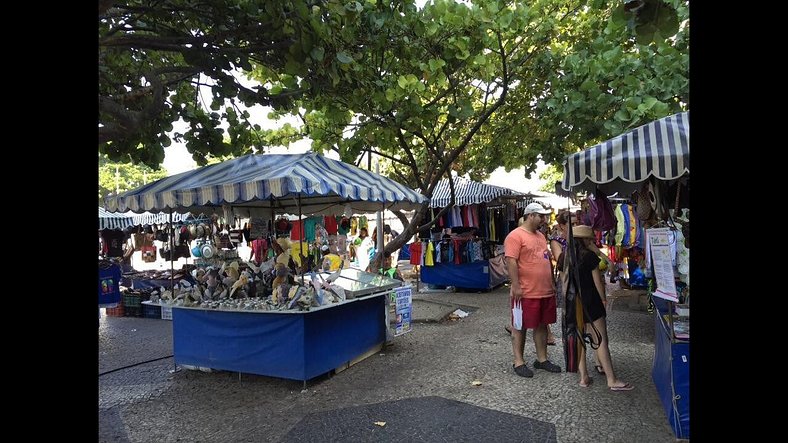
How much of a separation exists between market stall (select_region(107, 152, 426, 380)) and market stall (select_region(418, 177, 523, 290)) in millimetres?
5714

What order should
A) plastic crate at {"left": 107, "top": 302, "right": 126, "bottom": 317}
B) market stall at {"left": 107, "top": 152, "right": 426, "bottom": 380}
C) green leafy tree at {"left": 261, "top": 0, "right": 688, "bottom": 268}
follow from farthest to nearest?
plastic crate at {"left": 107, "top": 302, "right": 126, "bottom": 317} < green leafy tree at {"left": 261, "top": 0, "right": 688, "bottom": 268} < market stall at {"left": 107, "top": 152, "right": 426, "bottom": 380}

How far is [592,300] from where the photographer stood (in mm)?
4793

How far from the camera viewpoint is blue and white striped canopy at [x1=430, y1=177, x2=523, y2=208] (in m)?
11.7

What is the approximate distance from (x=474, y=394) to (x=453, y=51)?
4872 mm

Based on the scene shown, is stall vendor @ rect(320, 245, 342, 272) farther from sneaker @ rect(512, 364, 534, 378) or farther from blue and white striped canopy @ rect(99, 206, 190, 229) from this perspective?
blue and white striped canopy @ rect(99, 206, 190, 229)

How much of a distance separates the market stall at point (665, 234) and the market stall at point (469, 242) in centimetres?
708

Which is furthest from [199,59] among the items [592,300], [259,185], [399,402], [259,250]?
[592,300]

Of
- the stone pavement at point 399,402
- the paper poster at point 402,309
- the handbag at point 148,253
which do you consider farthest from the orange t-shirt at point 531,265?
the handbag at point 148,253

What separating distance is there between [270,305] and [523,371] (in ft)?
9.95

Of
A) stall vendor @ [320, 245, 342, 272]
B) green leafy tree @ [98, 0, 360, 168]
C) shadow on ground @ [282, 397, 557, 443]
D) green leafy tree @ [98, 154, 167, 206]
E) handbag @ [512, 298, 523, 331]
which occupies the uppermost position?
green leafy tree @ [98, 154, 167, 206]

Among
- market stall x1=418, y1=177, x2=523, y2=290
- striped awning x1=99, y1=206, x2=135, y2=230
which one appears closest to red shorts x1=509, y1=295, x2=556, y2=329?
market stall x1=418, y1=177, x2=523, y2=290

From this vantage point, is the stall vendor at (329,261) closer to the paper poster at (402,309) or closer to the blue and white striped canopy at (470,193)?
the paper poster at (402,309)

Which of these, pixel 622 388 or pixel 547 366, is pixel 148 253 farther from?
pixel 622 388
